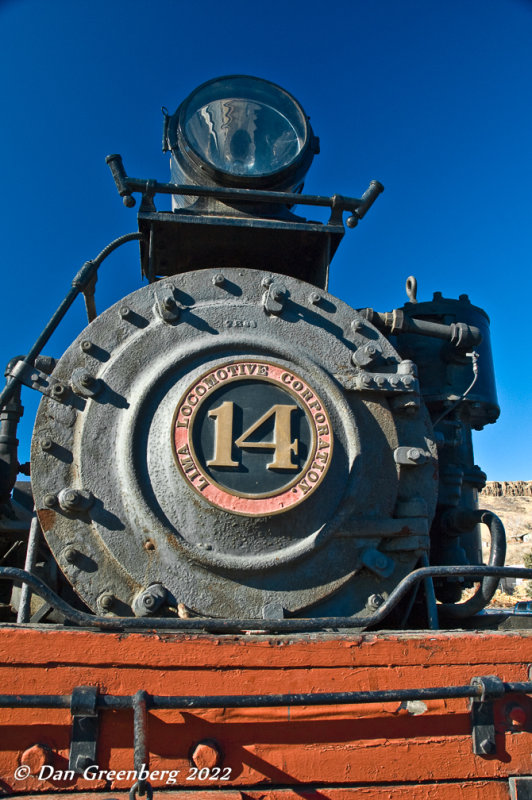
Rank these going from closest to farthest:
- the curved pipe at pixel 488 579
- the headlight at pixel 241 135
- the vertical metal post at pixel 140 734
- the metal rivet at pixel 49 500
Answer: the vertical metal post at pixel 140 734 < the metal rivet at pixel 49 500 < the curved pipe at pixel 488 579 < the headlight at pixel 241 135

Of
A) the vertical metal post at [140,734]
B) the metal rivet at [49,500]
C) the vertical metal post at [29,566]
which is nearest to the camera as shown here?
the vertical metal post at [140,734]

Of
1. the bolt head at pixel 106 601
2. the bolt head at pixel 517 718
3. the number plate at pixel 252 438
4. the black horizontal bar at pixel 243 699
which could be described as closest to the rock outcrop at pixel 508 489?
the number plate at pixel 252 438

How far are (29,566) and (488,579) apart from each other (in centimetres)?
249

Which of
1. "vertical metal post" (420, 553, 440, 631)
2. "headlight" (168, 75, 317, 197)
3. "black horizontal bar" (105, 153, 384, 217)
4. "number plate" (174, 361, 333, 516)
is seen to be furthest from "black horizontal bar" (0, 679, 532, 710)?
"headlight" (168, 75, 317, 197)

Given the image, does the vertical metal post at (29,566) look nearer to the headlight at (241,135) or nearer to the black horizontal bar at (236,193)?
the black horizontal bar at (236,193)

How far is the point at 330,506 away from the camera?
9.83ft

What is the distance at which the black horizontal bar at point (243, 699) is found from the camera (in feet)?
6.38

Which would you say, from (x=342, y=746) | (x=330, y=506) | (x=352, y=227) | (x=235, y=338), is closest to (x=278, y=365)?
(x=235, y=338)

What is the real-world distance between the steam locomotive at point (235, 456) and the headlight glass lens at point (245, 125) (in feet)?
0.36

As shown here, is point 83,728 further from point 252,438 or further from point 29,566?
point 252,438

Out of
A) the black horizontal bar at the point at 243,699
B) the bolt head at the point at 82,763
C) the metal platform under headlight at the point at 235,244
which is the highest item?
the metal platform under headlight at the point at 235,244

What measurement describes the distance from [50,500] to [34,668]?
900 mm

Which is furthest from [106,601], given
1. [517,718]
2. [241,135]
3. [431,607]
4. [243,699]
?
[241,135]

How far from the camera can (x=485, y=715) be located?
2.26 meters
